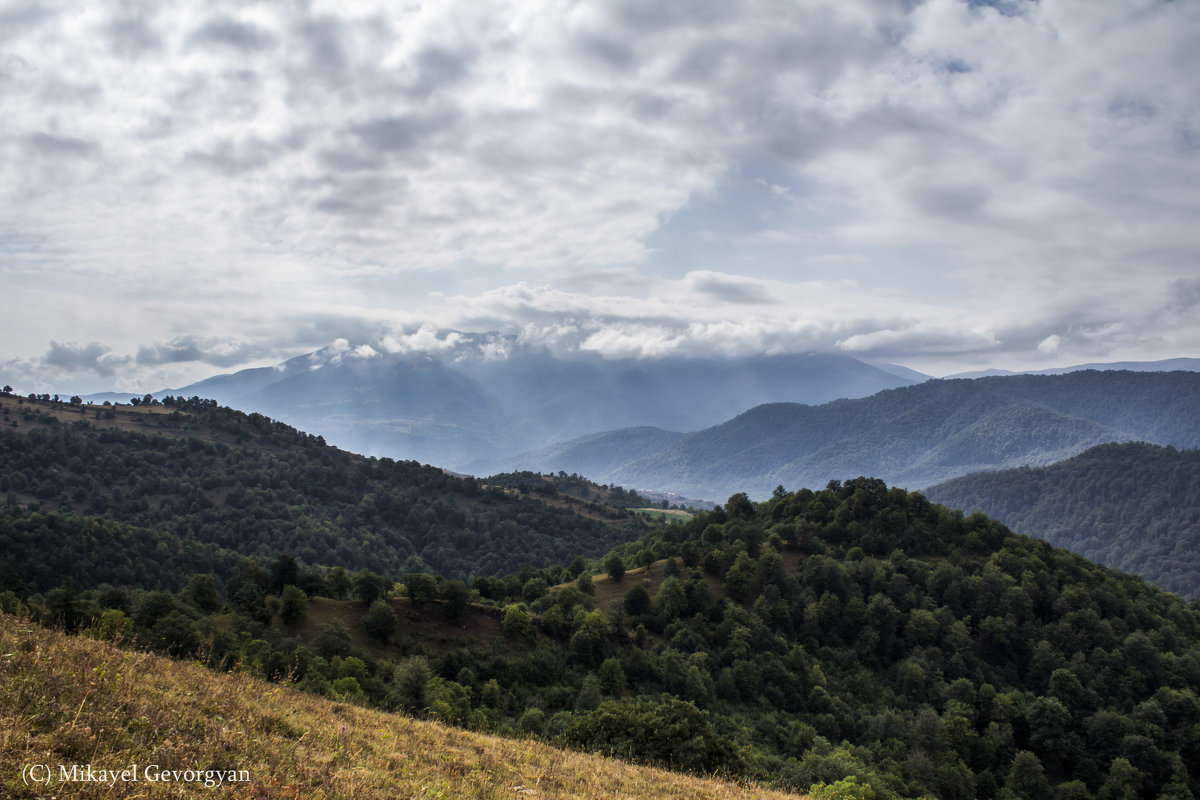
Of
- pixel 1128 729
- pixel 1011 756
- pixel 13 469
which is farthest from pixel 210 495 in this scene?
pixel 1128 729

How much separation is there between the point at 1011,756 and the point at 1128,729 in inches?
509

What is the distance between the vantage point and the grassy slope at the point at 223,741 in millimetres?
9000

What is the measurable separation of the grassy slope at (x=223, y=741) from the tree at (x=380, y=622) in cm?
4490

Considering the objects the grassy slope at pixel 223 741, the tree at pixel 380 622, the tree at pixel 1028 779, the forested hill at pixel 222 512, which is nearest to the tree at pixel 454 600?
the tree at pixel 380 622

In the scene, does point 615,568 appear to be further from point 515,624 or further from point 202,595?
point 202,595

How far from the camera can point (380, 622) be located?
199 ft

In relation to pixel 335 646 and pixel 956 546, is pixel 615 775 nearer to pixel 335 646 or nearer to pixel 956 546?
pixel 335 646

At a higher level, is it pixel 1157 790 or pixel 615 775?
pixel 615 775

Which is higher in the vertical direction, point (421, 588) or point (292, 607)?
point (421, 588)

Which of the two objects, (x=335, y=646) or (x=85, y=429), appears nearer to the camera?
(x=335, y=646)

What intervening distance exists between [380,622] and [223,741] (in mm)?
54854

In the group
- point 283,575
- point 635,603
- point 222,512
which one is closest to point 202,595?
point 283,575

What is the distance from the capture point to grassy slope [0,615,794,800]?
9000 millimetres

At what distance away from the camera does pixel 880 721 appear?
202ft
